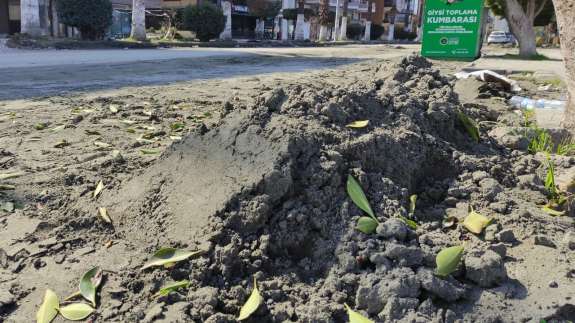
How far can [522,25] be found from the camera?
59.3ft

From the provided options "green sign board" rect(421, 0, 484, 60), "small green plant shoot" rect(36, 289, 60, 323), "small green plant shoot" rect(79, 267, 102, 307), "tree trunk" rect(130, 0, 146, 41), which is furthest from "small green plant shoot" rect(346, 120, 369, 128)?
"tree trunk" rect(130, 0, 146, 41)

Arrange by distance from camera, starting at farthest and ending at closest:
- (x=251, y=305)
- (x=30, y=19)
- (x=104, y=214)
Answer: (x=30, y=19) < (x=104, y=214) < (x=251, y=305)

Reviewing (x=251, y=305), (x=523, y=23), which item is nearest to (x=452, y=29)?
(x=251, y=305)

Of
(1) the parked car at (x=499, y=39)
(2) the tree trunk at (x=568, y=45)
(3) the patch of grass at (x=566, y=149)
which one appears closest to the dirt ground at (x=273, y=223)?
(3) the patch of grass at (x=566, y=149)

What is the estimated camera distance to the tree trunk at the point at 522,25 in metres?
17.8

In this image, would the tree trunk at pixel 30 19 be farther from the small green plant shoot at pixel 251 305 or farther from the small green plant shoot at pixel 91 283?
the small green plant shoot at pixel 251 305

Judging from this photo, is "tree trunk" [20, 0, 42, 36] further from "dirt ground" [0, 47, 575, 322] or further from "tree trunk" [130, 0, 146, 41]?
"dirt ground" [0, 47, 575, 322]

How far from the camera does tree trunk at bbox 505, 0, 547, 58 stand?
58.2ft

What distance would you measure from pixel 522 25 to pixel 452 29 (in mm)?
10627

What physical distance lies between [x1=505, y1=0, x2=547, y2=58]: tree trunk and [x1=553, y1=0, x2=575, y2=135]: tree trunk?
15680mm

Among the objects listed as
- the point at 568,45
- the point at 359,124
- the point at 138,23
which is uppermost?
the point at 138,23

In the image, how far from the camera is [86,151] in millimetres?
3424

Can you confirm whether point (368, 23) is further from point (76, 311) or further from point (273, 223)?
point (76, 311)

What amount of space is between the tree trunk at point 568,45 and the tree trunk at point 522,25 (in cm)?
1568
